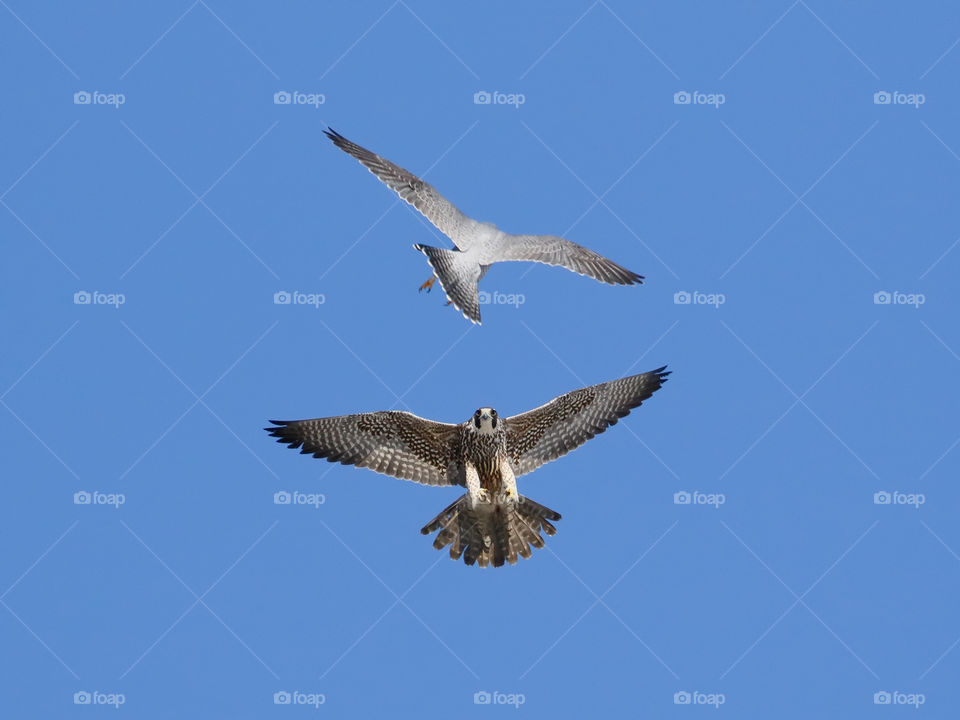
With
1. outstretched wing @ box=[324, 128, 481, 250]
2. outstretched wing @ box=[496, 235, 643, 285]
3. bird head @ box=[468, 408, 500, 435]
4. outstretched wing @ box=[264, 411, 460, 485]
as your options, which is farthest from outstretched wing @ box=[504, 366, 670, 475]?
outstretched wing @ box=[324, 128, 481, 250]

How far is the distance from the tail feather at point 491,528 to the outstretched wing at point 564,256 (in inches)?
77.6

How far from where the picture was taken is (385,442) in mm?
10562

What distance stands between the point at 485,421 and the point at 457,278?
1.08m

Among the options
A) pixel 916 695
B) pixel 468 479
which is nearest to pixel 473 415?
pixel 468 479

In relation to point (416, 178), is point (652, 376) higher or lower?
lower

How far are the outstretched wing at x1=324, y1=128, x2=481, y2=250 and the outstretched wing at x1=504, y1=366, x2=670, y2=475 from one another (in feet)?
4.86

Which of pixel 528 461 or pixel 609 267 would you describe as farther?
pixel 609 267

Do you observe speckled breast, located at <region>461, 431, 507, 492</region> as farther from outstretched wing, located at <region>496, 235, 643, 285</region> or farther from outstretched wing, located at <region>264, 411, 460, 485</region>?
outstretched wing, located at <region>496, 235, 643, 285</region>

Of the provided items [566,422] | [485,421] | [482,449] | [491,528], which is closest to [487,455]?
[482,449]

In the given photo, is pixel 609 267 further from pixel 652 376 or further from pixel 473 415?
pixel 473 415

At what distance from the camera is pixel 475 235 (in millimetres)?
11070

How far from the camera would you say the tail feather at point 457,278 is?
33.2ft

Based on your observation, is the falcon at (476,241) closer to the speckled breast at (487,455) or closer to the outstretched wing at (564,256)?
the outstretched wing at (564,256)

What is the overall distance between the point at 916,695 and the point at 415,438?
4.54m
